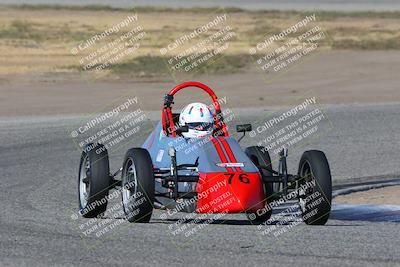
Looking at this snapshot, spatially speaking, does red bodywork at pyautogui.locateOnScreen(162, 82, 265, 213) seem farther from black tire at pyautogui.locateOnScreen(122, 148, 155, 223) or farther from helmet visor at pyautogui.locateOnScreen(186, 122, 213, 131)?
helmet visor at pyautogui.locateOnScreen(186, 122, 213, 131)

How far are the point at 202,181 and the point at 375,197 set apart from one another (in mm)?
5229

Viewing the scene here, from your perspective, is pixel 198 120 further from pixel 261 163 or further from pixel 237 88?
pixel 237 88

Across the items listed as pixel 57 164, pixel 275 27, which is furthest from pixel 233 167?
pixel 275 27

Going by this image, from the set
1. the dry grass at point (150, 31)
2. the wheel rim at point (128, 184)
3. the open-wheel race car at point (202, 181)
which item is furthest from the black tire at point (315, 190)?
the dry grass at point (150, 31)

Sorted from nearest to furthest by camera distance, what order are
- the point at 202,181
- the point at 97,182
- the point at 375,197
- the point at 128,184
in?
the point at 202,181, the point at 128,184, the point at 97,182, the point at 375,197

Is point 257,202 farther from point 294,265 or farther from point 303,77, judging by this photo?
point 303,77

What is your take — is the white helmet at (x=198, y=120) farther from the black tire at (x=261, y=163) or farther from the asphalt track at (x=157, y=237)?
the asphalt track at (x=157, y=237)

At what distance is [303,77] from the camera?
136 feet

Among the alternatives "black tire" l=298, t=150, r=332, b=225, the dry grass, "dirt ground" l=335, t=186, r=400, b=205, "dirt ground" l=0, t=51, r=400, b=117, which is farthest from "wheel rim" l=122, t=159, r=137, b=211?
the dry grass

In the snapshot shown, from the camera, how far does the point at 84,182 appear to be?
16062mm

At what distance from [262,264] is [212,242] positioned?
1.37 m

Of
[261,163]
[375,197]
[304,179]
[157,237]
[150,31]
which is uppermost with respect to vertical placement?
[150,31]

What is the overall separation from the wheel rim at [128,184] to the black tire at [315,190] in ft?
6.54

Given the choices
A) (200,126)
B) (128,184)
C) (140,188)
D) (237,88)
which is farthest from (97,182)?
(237,88)
